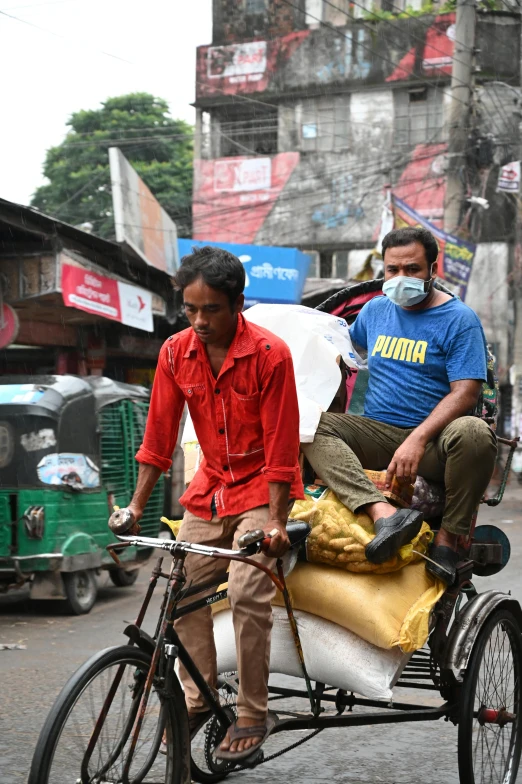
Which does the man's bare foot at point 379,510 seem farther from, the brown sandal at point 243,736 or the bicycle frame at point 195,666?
the brown sandal at point 243,736

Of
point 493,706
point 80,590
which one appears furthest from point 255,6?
point 493,706

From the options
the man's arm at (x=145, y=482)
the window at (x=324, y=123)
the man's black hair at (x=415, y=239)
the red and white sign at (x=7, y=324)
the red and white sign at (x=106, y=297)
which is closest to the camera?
the man's arm at (x=145, y=482)

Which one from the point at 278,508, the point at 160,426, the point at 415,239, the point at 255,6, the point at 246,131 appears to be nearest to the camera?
the point at 278,508

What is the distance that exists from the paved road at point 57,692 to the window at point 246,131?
2288cm

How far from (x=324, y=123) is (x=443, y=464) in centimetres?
2619

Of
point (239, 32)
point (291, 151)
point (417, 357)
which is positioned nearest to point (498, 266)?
point (291, 151)

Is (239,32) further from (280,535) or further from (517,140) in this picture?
(280,535)

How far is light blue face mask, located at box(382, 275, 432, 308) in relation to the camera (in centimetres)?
380

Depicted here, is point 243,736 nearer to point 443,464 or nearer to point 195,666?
point 195,666

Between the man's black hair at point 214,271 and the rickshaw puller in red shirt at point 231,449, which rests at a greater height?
the man's black hair at point 214,271

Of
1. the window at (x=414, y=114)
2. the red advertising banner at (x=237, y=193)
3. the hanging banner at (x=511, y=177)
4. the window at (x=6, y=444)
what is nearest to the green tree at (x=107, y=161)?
the red advertising banner at (x=237, y=193)

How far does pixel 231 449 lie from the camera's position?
324cm

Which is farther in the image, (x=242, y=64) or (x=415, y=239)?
(x=242, y=64)

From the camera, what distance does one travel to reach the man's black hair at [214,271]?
9.94 ft
